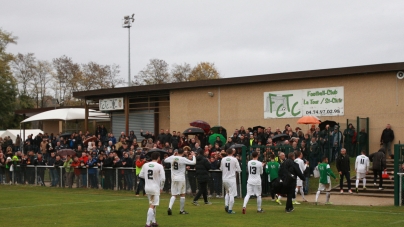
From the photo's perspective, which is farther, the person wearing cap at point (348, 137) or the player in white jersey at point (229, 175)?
the person wearing cap at point (348, 137)

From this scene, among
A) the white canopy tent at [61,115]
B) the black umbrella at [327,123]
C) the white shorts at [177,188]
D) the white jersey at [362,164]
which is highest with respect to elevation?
the white canopy tent at [61,115]

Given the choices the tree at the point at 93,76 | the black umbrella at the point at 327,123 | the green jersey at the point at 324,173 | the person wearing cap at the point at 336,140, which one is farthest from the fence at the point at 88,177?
the tree at the point at 93,76

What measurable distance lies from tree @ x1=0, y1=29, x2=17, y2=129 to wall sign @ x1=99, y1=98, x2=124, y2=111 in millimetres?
29831

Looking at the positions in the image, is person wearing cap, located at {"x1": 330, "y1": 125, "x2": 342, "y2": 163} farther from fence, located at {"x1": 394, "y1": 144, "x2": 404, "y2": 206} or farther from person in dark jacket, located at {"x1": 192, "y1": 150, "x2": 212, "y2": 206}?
person in dark jacket, located at {"x1": 192, "y1": 150, "x2": 212, "y2": 206}

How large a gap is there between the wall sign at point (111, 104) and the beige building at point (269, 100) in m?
0.20

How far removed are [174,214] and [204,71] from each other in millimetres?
58029

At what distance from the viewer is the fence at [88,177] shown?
27.7 metres

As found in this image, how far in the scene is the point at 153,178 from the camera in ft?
50.5

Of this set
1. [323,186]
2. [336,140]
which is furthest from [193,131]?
[323,186]

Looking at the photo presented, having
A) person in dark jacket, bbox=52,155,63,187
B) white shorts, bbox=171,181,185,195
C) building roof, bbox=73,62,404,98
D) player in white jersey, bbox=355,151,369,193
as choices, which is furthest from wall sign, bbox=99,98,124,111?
white shorts, bbox=171,181,185,195

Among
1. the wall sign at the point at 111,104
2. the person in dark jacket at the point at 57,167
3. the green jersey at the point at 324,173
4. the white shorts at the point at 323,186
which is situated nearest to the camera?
the green jersey at the point at 324,173

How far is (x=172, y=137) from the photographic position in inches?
1259

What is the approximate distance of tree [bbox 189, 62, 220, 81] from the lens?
74.5m

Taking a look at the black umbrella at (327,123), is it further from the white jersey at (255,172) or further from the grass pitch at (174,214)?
the white jersey at (255,172)
